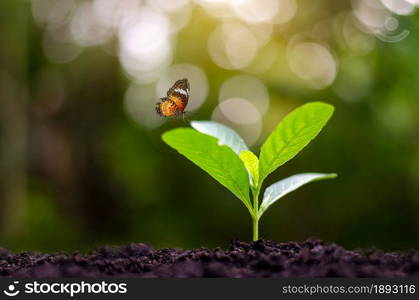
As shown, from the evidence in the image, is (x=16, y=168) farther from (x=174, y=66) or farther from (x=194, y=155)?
(x=194, y=155)

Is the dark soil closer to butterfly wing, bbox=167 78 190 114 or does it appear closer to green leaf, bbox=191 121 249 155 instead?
green leaf, bbox=191 121 249 155

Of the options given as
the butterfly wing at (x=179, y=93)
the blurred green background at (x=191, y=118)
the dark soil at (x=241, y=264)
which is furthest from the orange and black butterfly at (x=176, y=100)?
the blurred green background at (x=191, y=118)

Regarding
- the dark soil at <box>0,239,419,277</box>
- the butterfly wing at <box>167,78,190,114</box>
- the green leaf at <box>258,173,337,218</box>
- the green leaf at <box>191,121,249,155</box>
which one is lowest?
the dark soil at <box>0,239,419,277</box>

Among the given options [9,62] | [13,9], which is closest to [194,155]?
[9,62]

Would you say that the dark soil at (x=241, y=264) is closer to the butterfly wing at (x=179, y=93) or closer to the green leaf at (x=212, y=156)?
the green leaf at (x=212, y=156)

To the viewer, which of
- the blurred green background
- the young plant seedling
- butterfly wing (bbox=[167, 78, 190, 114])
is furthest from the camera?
the blurred green background

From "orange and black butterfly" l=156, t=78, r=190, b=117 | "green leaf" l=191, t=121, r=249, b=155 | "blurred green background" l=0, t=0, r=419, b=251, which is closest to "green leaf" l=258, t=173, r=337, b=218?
"green leaf" l=191, t=121, r=249, b=155
